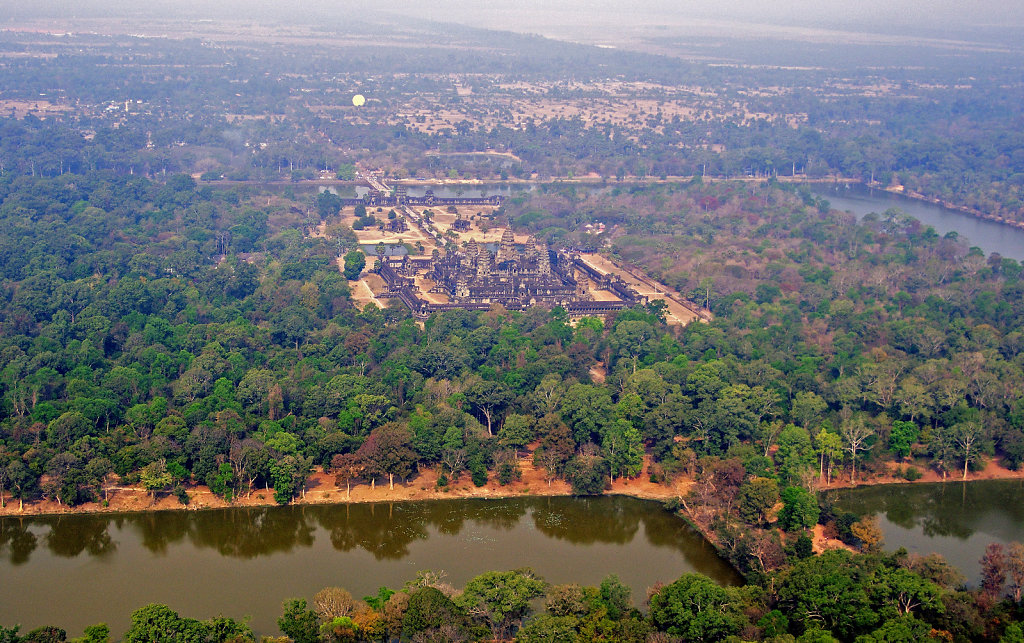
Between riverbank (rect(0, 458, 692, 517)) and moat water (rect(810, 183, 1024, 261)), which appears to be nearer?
riverbank (rect(0, 458, 692, 517))

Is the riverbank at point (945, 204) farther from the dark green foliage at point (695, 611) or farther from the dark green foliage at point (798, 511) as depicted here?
the dark green foliage at point (695, 611)

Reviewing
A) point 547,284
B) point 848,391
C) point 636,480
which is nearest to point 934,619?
point 636,480

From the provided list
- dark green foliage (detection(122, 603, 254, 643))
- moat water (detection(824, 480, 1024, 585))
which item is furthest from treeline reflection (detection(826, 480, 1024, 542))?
dark green foliage (detection(122, 603, 254, 643))

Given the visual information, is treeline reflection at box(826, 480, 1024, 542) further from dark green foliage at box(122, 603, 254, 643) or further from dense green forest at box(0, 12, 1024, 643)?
dark green foliage at box(122, 603, 254, 643)

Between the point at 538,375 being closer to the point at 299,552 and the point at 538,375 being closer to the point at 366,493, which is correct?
the point at 366,493

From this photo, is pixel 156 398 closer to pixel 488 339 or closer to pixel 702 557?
pixel 488 339
